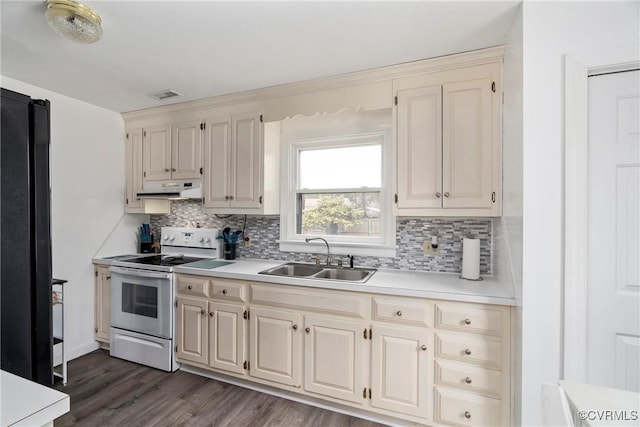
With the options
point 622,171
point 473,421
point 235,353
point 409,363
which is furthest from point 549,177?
point 235,353

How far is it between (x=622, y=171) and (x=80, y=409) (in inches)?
138

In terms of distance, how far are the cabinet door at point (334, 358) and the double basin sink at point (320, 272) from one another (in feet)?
1.28

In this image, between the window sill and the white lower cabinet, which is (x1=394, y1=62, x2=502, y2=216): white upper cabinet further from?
the white lower cabinet

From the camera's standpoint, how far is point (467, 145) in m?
1.95

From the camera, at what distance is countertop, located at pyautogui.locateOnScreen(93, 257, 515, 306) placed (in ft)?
5.61

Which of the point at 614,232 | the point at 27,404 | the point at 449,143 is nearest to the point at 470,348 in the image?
→ the point at 614,232

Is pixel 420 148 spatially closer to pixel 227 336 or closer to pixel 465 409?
pixel 465 409

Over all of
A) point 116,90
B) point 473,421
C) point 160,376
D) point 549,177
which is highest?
point 116,90

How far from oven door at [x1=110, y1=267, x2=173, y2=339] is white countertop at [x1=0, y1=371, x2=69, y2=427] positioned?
1873 millimetres

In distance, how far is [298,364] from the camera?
211 cm

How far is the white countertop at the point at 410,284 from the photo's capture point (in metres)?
1.71

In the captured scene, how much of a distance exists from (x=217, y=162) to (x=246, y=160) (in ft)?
1.07

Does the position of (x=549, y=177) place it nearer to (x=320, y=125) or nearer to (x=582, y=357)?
(x=582, y=357)

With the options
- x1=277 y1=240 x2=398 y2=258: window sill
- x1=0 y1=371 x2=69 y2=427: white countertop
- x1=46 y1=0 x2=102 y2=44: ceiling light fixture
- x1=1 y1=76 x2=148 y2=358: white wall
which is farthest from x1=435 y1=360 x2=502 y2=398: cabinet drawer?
x1=1 y1=76 x2=148 y2=358: white wall
